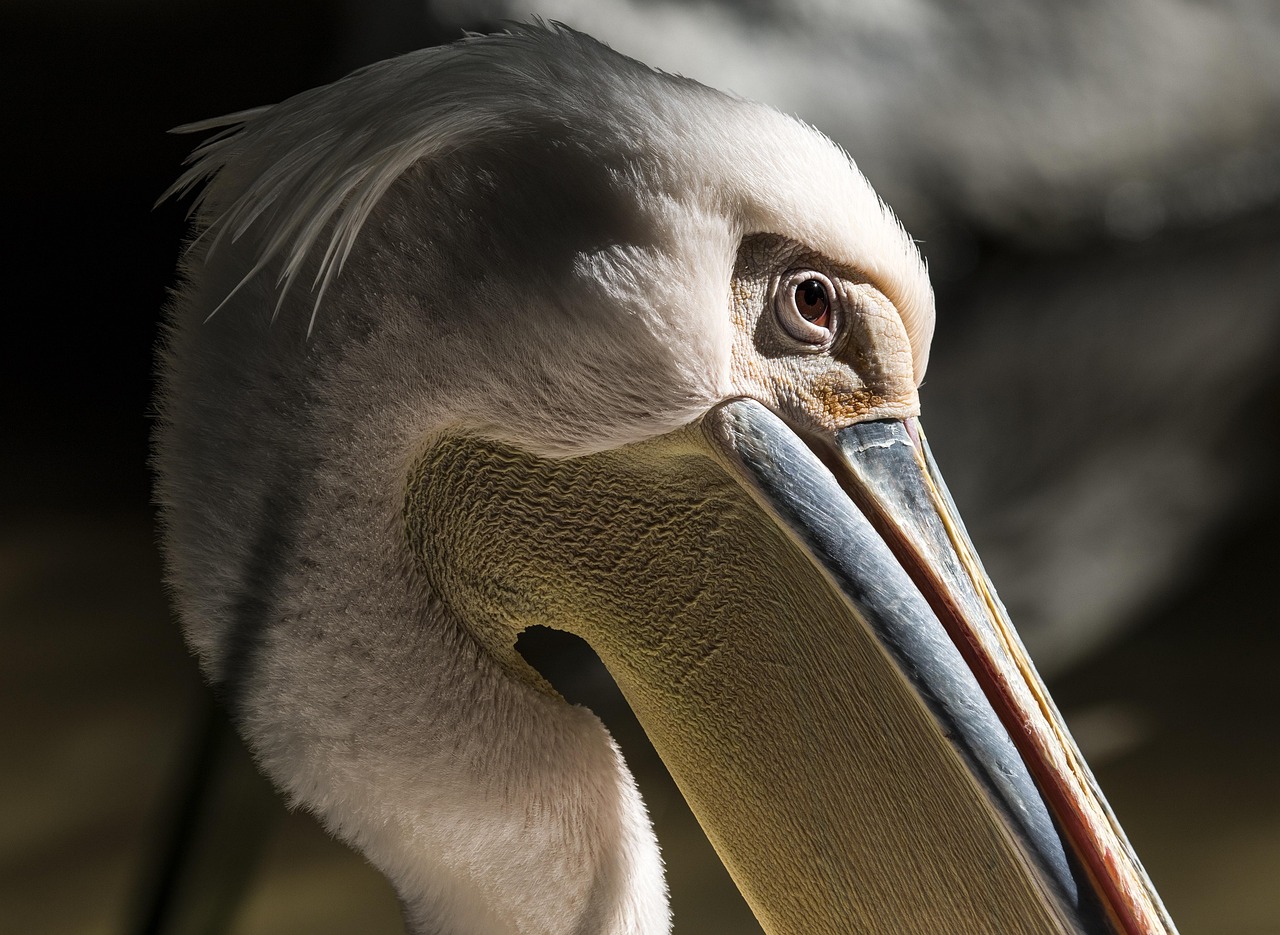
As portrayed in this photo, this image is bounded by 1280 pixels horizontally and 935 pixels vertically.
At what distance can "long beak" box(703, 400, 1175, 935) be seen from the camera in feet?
1.73

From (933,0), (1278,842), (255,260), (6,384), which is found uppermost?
(933,0)

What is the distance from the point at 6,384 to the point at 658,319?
886 millimetres

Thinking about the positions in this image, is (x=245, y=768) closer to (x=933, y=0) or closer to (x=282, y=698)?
(x=282, y=698)

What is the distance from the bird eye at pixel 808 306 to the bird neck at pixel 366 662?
20 cm

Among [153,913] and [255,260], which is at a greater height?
[255,260]

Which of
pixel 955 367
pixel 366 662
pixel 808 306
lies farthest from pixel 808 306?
pixel 955 367

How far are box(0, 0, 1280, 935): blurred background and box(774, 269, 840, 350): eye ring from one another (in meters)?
0.76

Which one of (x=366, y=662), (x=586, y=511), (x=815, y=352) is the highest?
(x=815, y=352)

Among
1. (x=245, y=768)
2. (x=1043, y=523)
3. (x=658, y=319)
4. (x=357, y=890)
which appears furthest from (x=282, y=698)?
(x=1043, y=523)

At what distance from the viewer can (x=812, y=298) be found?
1.96 ft

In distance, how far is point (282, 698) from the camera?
0.64 metres

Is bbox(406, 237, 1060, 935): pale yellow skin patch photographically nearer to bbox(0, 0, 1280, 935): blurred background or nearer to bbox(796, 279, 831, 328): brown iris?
bbox(796, 279, 831, 328): brown iris

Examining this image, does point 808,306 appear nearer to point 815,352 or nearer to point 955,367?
point 815,352

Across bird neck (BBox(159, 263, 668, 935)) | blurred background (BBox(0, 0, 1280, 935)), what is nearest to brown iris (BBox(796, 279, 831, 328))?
bird neck (BBox(159, 263, 668, 935))
